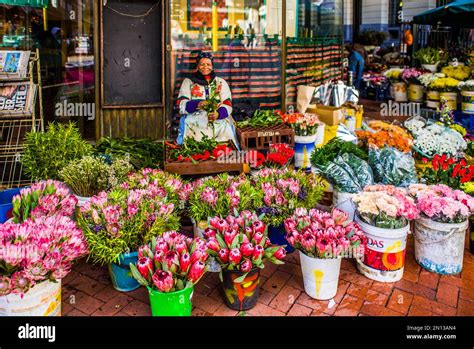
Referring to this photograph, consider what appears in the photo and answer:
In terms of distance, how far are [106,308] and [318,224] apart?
179 centimetres

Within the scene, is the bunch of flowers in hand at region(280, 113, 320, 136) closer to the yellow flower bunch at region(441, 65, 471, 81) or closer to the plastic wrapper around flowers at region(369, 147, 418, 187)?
the plastic wrapper around flowers at region(369, 147, 418, 187)

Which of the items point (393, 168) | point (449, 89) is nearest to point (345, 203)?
point (393, 168)

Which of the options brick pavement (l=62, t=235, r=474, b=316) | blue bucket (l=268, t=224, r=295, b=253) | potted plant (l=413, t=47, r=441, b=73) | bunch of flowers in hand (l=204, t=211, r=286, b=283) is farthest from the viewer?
potted plant (l=413, t=47, r=441, b=73)

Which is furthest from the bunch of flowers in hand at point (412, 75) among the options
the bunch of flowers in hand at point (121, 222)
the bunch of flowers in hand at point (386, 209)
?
the bunch of flowers in hand at point (121, 222)

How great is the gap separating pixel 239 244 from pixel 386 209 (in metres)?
1.36

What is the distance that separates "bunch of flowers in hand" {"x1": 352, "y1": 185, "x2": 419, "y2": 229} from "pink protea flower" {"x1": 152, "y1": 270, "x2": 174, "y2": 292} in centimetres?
184

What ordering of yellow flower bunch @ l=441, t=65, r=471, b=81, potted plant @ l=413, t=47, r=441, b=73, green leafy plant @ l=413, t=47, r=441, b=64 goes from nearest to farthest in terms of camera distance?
yellow flower bunch @ l=441, t=65, r=471, b=81 < potted plant @ l=413, t=47, r=441, b=73 < green leafy plant @ l=413, t=47, r=441, b=64

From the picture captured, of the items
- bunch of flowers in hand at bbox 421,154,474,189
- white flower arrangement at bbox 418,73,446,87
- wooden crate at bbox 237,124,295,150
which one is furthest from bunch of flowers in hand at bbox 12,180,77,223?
white flower arrangement at bbox 418,73,446,87

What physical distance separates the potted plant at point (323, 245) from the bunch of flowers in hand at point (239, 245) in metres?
0.25

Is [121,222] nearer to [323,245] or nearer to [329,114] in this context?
[323,245]

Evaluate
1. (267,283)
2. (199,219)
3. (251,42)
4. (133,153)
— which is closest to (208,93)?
(133,153)

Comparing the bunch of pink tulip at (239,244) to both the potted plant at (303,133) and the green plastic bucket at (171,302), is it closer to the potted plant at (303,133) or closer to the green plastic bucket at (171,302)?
the green plastic bucket at (171,302)

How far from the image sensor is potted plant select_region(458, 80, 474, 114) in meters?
9.55
